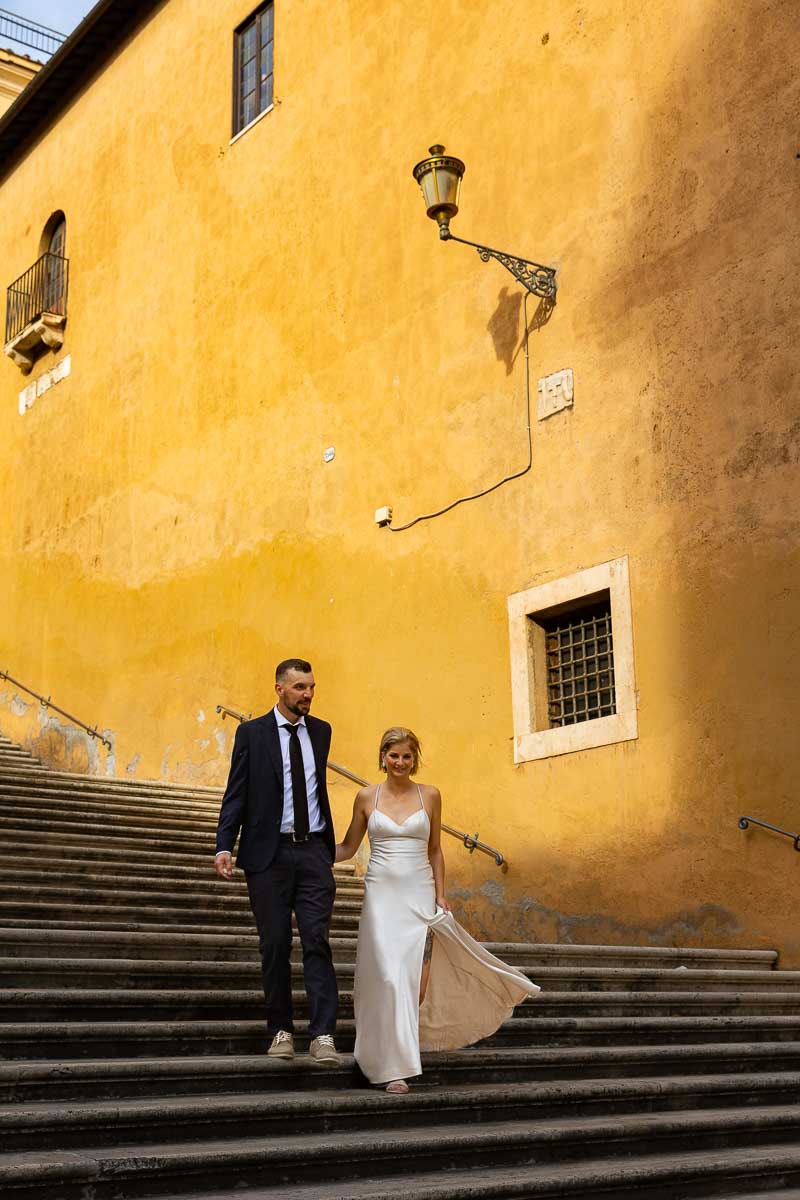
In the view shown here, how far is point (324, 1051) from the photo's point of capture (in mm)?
4879

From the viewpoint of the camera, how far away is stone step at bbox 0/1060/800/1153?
4008 mm

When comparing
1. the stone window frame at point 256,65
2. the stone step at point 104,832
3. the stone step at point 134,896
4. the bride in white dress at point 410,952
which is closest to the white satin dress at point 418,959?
the bride in white dress at point 410,952

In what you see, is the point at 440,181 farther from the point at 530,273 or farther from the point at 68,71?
Answer: the point at 68,71

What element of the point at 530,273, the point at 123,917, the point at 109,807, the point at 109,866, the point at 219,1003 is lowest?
the point at 219,1003

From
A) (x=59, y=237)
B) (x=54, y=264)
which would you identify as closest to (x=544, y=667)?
(x=54, y=264)

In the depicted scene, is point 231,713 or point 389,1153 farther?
point 231,713

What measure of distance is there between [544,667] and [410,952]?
15.1 ft

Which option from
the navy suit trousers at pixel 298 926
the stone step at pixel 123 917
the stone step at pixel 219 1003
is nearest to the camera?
the navy suit trousers at pixel 298 926

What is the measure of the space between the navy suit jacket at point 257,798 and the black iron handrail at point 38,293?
12893mm

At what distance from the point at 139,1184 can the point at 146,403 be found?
11.9 metres

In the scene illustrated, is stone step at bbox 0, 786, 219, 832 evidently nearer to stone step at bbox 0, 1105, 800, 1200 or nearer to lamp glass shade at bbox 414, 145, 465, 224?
lamp glass shade at bbox 414, 145, 465, 224

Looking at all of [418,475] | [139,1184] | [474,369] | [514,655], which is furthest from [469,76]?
[139,1184]

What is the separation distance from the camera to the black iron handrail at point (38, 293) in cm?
1741

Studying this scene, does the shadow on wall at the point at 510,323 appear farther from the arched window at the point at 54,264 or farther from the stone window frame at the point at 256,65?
the arched window at the point at 54,264
